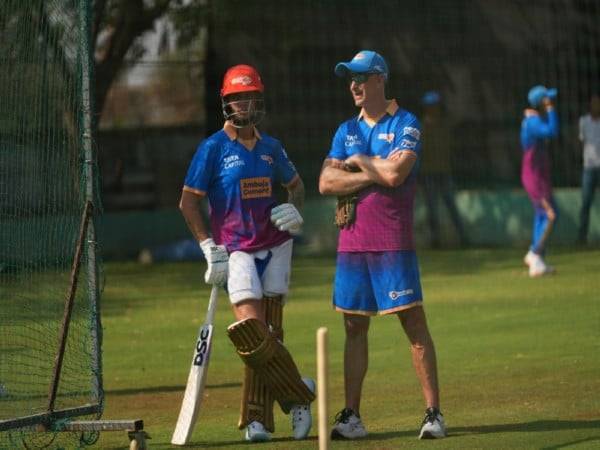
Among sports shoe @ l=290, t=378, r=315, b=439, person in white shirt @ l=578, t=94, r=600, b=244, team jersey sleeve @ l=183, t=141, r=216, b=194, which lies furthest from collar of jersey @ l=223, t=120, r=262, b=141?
person in white shirt @ l=578, t=94, r=600, b=244

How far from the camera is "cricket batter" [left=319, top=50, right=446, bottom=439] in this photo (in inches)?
369

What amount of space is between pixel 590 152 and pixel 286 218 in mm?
13928

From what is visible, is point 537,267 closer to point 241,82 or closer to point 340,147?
point 340,147

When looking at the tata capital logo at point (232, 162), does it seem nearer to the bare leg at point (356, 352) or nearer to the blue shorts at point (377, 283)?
the blue shorts at point (377, 283)

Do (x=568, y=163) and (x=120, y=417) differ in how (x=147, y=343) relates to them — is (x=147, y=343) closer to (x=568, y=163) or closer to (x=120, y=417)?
(x=120, y=417)

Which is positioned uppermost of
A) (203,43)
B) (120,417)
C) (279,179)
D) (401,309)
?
(203,43)

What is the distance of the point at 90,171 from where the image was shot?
9461 mm

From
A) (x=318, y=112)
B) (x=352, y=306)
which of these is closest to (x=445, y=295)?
(x=318, y=112)

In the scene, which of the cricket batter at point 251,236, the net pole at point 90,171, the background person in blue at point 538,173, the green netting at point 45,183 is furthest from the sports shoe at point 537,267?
the net pole at point 90,171

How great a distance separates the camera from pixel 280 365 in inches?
371

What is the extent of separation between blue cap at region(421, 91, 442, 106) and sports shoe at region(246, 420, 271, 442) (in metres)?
14.9

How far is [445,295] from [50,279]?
466 cm

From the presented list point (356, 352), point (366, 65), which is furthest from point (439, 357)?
point (366, 65)

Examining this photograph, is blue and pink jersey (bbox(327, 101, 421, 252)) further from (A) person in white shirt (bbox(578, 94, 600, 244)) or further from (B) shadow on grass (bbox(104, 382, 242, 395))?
→ (A) person in white shirt (bbox(578, 94, 600, 244))
